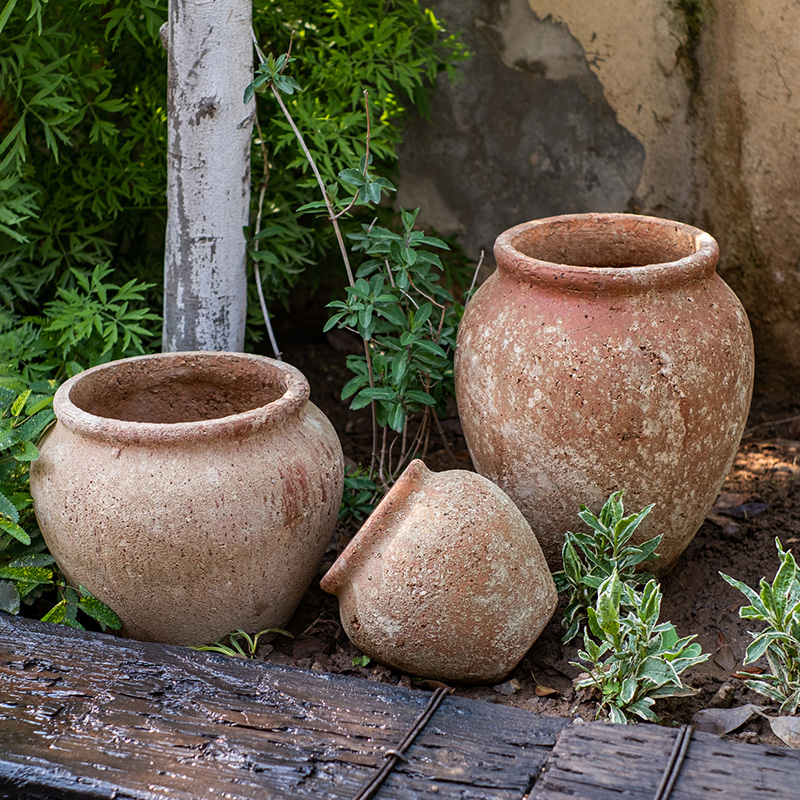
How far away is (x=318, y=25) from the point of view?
11.5 feet

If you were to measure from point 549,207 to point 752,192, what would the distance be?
85 cm

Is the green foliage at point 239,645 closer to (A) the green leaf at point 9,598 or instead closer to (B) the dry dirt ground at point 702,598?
(B) the dry dirt ground at point 702,598

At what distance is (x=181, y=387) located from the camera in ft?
9.41

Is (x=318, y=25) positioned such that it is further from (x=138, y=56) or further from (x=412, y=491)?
(x=412, y=491)

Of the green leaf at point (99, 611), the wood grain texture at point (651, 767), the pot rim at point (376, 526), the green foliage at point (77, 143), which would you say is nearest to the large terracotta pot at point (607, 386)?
the pot rim at point (376, 526)

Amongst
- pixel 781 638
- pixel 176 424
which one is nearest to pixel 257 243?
pixel 176 424

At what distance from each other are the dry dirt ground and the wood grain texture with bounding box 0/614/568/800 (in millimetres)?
249

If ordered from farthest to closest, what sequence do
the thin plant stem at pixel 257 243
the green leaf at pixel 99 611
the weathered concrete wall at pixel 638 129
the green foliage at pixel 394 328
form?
the weathered concrete wall at pixel 638 129 < the thin plant stem at pixel 257 243 < the green foliage at pixel 394 328 < the green leaf at pixel 99 611

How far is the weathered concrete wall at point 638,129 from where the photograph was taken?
141 inches

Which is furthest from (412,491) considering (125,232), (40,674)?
(125,232)

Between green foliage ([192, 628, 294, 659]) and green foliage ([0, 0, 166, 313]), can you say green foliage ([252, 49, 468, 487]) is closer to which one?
green foliage ([0, 0, 166, 313])

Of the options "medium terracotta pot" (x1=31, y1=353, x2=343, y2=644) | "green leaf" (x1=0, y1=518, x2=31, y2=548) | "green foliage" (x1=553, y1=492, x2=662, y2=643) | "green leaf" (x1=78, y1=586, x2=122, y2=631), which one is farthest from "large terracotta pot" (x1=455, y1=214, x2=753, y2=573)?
"green leaf" (x1=0, y1=518, x2=31, y2=548)

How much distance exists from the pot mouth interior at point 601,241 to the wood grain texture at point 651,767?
1503 millimetres

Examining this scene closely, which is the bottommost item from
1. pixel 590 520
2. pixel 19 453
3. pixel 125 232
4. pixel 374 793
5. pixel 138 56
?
pixel 374 793
